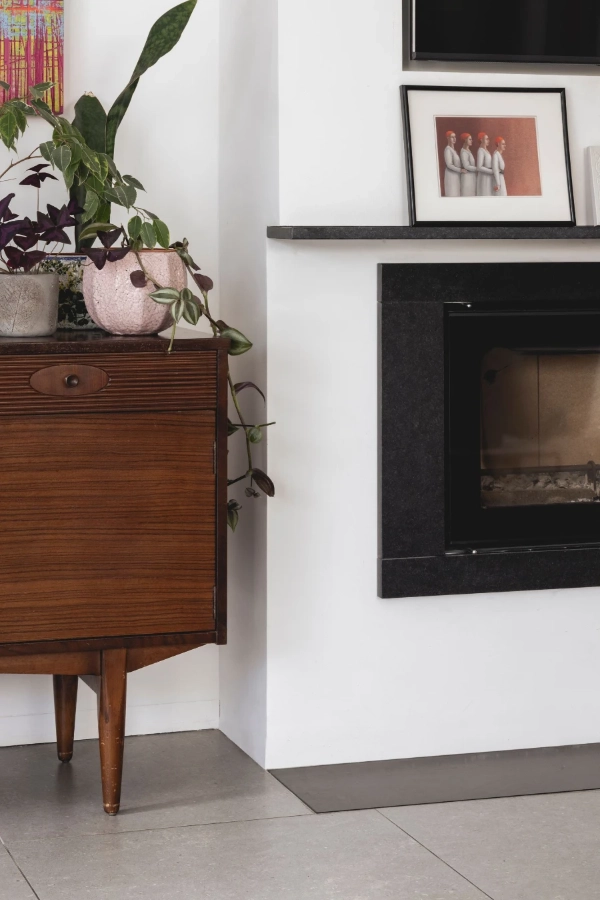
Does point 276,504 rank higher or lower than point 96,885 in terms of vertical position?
higher

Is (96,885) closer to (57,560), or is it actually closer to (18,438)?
(57,560)

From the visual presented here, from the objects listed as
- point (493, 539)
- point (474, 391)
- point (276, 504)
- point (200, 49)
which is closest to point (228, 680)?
point (276, 504)

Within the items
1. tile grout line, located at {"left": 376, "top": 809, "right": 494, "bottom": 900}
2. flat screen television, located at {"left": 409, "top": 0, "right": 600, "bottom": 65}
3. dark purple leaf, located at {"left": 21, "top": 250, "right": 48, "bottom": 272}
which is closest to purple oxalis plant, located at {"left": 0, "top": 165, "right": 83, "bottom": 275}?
dark purple leaf, located at {"left": 21, "top": 250, "right": 48, "bottom": 272}

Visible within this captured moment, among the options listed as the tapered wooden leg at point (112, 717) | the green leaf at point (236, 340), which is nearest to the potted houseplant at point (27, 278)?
the green leaf at point (236, 340)

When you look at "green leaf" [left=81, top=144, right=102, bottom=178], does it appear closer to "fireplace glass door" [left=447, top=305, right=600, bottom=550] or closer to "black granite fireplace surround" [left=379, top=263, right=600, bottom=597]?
"black granite fireplace surround" [left=379, top=263, right=600, bottom=597]

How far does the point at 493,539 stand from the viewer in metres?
2.90

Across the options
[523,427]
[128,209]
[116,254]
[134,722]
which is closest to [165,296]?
[116,254]

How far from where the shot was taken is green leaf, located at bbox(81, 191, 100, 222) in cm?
251

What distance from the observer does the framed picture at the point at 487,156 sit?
2.76 m

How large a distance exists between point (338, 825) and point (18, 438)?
98cm

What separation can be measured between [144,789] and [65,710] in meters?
0.30

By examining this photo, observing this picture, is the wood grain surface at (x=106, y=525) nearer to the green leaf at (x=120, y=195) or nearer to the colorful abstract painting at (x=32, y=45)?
the green leaf at (x=120, y=195)

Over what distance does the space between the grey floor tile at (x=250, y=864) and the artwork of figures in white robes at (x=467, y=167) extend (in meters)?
1.35

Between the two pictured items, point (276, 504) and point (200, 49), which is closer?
point (276, 504)
